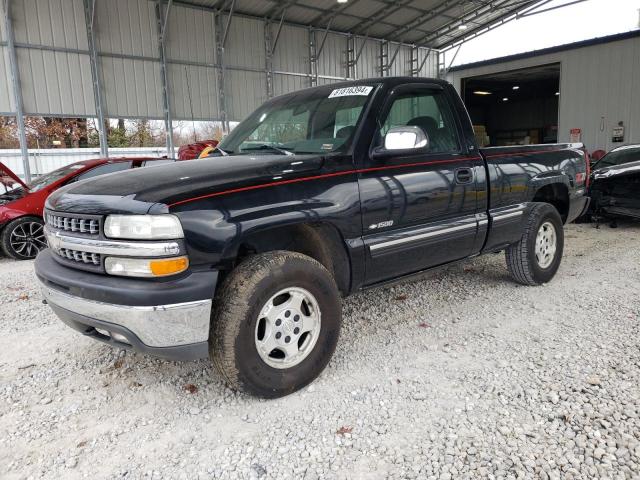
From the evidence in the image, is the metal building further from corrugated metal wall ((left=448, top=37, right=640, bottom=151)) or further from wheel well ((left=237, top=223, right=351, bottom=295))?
wheel well ((left=237, top=223, right=351, bottom=295))

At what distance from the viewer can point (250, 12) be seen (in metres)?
17.0

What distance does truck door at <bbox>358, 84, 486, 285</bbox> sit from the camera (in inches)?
123

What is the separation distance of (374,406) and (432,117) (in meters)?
2.36

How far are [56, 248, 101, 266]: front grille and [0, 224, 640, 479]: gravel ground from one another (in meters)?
0.89

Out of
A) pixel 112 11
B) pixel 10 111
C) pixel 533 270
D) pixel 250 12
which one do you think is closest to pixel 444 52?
pixel 250 12

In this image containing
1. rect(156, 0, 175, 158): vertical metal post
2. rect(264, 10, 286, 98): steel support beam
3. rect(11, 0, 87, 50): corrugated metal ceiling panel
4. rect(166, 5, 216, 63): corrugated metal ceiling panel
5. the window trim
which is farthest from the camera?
rect(264, 10, 286, 98): steel support beam

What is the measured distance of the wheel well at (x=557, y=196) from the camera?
4.89 metres

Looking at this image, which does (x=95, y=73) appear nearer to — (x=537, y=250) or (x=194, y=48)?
(x=194, y=48)

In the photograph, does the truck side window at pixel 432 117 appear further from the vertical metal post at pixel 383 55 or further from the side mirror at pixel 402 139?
the vertical metal post at pixel 383 55

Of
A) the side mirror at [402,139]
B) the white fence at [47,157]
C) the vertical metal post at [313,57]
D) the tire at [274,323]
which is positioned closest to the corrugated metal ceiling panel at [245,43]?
the vertical metal post at [313,57]

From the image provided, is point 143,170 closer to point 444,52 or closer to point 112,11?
point 112,11

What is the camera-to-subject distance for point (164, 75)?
15.1 m

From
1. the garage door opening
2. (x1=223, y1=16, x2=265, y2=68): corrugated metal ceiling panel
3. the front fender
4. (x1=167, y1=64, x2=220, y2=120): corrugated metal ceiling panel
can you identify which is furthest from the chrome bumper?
the garage door opening

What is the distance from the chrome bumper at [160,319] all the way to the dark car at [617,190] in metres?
7.79
